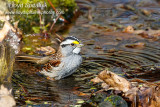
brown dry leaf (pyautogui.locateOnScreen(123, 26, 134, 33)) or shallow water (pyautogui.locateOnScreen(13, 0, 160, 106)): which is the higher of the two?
brown dry leaf (pyautogui.locateOnScreen(123, 26, 134, 33))

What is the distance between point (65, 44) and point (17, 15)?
324cm

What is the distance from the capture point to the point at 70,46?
600cm

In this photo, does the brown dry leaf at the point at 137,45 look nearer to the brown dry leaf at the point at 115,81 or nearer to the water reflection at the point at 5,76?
the brown dry leaf at the point at 115,81

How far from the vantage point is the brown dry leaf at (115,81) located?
16.3 feet

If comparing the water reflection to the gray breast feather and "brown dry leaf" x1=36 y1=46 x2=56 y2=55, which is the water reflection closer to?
the gray breast feather

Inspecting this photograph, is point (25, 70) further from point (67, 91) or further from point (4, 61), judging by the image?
point (4, 61)

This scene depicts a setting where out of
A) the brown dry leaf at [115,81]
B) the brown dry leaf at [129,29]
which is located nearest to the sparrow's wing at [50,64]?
the brown dry leaf at [115,81]

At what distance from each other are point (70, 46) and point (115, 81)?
139 centimetres

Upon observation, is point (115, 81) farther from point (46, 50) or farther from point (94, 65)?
point (46, 50)

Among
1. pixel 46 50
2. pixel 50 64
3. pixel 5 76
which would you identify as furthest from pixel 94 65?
pixel 5 76

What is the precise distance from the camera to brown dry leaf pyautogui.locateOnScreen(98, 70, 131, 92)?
16.3 ft

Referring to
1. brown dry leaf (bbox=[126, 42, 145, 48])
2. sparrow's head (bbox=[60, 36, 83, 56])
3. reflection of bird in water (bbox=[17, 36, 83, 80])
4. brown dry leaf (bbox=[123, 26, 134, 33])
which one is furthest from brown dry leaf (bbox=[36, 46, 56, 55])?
brown dry leaf (bbox=[123, 26, 134, 33])

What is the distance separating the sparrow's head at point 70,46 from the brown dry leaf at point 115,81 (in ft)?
3.06

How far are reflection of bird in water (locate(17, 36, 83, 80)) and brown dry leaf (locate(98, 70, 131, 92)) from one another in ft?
2.31
